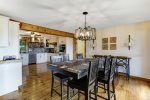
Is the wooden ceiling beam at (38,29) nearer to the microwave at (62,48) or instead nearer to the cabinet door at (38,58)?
the microwave at (62,48)

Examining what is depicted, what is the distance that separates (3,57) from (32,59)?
5326 mm

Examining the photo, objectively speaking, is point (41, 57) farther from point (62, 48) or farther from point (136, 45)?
point (136, 45)

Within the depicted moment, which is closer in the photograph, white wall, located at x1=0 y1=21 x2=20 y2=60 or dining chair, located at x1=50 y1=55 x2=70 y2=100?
dining chair, located at x1=50 y1=55 x2=70 y2=100

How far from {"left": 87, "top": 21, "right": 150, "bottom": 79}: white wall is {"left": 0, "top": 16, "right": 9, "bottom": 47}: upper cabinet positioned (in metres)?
4.31

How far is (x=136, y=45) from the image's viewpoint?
4664 mm

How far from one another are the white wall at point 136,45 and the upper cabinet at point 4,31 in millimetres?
4315

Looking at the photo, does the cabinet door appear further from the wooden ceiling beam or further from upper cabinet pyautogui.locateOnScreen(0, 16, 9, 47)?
upper cabinet pyautogui.locateOnScreen(0, 16, 9, 47)

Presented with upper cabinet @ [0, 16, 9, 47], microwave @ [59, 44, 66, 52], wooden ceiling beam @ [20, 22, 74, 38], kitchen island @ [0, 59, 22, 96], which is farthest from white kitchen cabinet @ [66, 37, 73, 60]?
upper cabinet @ [0, 16, 9, 47]

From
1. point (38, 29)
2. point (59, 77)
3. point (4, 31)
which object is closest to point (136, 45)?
point (59, 77)

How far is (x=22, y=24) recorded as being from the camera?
416 cm

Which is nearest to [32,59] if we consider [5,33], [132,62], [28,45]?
[28,45]

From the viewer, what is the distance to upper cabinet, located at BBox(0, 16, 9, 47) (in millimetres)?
3180

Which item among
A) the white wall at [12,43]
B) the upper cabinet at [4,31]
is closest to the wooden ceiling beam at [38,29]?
the white wall at [12,43]

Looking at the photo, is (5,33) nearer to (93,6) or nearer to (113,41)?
(93,6)
